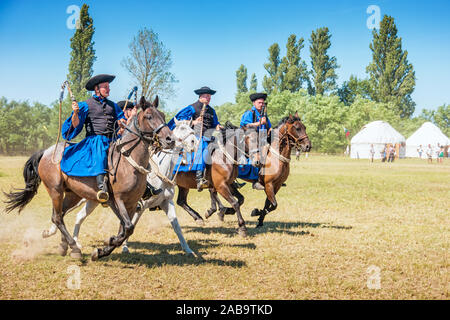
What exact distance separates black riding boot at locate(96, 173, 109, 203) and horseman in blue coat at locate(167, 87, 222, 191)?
3240 millimetres

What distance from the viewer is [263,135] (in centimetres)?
1020

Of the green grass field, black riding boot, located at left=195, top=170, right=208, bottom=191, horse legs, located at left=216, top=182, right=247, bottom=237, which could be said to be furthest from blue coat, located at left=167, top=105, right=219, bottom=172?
the green grass field

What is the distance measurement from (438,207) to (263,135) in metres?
8.05

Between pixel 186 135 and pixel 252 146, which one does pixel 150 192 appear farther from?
pixel 252 146

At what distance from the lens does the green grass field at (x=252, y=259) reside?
570cm

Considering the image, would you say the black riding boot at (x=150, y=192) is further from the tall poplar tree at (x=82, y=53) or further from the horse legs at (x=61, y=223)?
the tall poplar tree at (x=82, y=53)

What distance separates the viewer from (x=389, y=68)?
256ft

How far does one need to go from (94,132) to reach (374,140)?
2487 inches

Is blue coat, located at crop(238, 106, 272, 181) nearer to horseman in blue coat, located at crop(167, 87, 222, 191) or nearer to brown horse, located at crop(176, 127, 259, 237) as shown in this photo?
brown horse, located at crop(176, 127, 259, 237)

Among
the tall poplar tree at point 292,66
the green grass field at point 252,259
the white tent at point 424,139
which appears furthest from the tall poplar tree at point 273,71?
the green grass field at point 252,259

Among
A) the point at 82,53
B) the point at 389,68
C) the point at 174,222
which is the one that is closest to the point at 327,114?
A: the point at 389,68

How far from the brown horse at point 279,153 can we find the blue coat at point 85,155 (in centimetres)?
436
